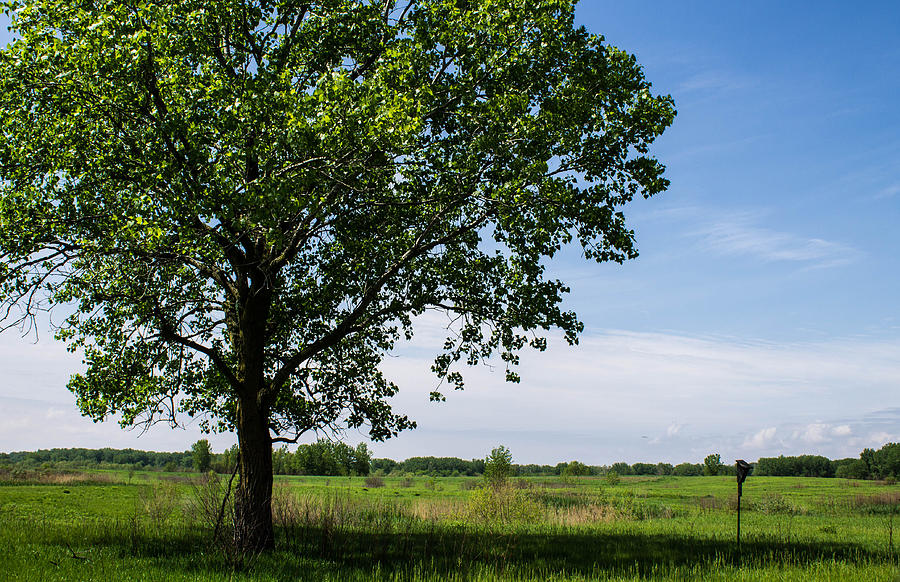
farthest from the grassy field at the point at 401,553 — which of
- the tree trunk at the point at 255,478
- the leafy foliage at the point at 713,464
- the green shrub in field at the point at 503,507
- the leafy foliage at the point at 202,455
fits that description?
the leafy foliage at the point at 713,464

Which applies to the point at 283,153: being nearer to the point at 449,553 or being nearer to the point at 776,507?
the point at 449,553

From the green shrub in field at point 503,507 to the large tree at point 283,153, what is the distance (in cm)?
1253

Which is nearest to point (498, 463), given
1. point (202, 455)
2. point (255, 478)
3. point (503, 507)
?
point (503, 507)

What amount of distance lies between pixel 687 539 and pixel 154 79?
20.0 m

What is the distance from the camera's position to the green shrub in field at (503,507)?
1005 inches

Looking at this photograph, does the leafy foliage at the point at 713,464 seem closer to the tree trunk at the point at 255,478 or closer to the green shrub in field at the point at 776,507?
the green shrub in field at the point at 776,507

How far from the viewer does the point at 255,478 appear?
46.7ft

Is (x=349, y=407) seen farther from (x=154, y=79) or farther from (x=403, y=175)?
(x=154, y=79)

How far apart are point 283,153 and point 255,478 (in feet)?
25.8

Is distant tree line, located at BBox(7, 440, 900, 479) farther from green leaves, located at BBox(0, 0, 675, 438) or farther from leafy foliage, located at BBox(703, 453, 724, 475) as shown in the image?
green leaves, located at BBox(0, 0, 675, 438)

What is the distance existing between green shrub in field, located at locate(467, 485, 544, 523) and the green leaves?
12484 millimetres

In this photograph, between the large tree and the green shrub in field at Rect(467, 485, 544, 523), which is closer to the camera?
the large tree

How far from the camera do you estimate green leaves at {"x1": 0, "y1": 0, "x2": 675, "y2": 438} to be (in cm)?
1124

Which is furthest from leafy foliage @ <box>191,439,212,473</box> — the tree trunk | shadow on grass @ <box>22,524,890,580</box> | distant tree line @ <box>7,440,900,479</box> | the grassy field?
the tree trunk
